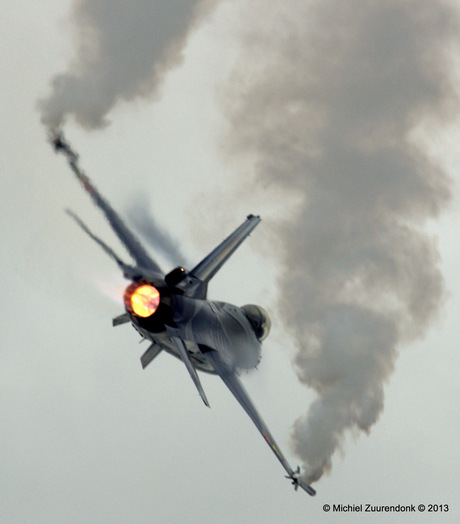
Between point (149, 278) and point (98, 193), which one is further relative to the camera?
point (98, 193)

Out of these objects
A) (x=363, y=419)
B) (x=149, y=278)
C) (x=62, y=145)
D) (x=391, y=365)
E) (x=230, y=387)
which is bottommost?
(x=149, y=278)

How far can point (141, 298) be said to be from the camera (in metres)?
29.4

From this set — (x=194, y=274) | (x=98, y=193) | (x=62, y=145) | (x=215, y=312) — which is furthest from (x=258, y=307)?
(x=62, y=145)

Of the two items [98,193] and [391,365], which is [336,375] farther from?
[98,193]

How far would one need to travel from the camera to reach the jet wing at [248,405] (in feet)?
114

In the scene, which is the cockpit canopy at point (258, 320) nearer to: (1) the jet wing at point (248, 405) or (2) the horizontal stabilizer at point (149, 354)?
(1) the jet wing at point (248, 405)

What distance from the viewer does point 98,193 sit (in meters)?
39.8

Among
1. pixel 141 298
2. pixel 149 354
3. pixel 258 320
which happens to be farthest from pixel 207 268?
pixel 258 320

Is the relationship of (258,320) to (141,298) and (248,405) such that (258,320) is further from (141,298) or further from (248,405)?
(141,298)

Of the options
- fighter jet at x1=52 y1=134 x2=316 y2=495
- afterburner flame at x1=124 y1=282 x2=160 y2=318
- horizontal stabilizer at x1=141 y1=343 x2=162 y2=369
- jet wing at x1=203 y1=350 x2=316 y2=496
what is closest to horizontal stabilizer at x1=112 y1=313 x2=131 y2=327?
fighter jet at x1=52 y1=134 x2=316 y2=495

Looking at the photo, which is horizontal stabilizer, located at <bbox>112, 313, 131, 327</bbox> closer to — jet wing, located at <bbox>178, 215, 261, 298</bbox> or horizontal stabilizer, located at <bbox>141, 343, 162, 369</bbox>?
horizontal stabilizer, located at <bbox>141, 343, 162, 369</bbox>

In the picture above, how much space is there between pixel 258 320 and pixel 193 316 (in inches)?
344

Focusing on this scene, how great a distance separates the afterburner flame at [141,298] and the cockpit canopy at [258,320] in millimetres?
12428

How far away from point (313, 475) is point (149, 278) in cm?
1861
